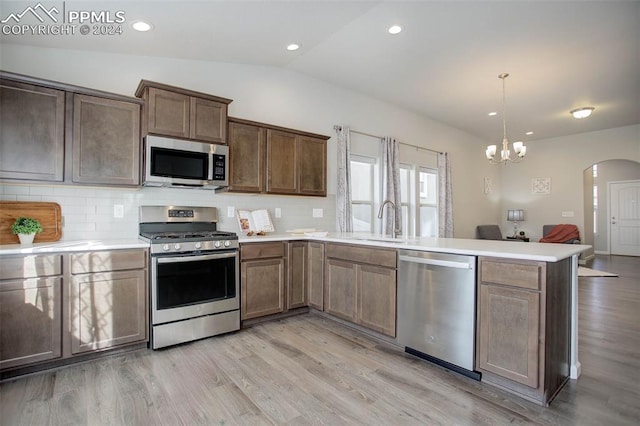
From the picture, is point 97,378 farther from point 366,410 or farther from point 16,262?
point 366,410

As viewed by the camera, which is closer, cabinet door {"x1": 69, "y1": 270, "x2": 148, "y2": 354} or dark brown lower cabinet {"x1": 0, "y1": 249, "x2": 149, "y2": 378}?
dark brown lower cabinet {"x1": 0, "y1": 249, "x2": 149, "y2": 378}

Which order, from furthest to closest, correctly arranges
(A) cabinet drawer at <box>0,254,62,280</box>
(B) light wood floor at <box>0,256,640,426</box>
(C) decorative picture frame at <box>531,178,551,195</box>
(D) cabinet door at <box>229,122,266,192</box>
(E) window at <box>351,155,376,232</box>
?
(C) decorative picture frame at <box>531,178,551,195</box>
(E) window at <box>351,155,376,232</box>
(D) cabinet door at <box>229,122,266,192</box>
(A) cabinet drawer at <box>0,254,62,280</box>
(B) light wood floor at <box>0,256,640,426</box>

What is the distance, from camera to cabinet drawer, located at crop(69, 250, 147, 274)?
7.96 feet

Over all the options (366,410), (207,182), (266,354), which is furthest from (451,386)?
(207,182)

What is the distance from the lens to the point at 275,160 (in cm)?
380

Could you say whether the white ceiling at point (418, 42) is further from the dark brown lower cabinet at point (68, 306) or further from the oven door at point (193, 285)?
the oven door at point (193, 285)

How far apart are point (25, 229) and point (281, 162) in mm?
2393

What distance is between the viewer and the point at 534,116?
6234 millimetres

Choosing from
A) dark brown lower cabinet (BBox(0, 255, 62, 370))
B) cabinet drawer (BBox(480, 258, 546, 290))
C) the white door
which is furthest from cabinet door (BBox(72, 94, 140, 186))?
the white door

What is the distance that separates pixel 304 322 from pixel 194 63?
309 centimetres

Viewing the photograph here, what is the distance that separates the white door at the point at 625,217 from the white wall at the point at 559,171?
239 centimetres

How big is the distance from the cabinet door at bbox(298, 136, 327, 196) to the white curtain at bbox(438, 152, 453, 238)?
3.37m

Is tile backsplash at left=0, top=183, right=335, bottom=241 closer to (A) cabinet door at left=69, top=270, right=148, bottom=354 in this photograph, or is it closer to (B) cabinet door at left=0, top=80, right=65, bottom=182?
(B) cabinet door at left=0, top=80, right=65, bottom=182

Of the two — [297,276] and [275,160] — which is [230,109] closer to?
[275,160]
